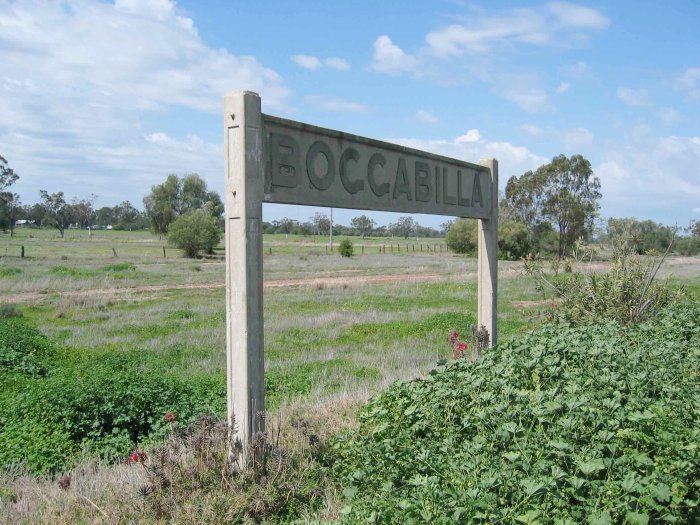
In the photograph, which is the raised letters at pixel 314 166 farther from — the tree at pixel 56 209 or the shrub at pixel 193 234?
the tree at pixel 56 209

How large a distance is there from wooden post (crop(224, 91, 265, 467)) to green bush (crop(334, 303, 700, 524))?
0.74 m

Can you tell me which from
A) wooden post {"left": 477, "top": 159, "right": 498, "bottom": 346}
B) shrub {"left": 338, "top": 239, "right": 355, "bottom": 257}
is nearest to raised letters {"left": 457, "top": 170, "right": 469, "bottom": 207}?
wooden post {"left": 477, "top": 159, "right": 498, "bottom": 346}

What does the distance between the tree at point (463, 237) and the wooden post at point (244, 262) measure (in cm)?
5291

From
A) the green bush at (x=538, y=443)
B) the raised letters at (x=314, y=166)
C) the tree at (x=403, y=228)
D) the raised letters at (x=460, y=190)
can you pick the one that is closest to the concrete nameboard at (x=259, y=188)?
the raised letters at (x=314, y=166)

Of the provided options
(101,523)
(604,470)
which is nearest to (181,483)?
(101,523)

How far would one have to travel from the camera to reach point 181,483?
3.76m

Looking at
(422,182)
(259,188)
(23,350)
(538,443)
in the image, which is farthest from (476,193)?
(23,350)

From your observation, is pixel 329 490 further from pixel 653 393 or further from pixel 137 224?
pixel 137 224

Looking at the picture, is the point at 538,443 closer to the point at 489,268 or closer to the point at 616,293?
the point at 489,268

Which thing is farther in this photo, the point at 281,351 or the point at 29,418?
the point at 281,351

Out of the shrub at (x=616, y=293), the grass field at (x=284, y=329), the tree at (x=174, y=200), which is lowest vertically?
the grass field at (x=284, y=329)

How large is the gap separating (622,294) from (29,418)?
7421mm

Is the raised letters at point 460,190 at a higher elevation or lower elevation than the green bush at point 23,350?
higher

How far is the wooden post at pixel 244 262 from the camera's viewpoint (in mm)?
4082
